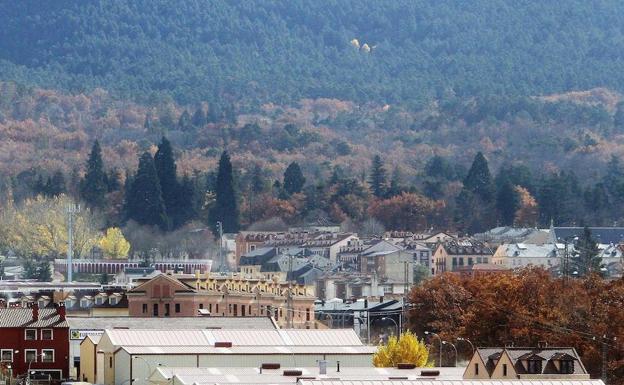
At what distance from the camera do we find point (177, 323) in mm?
116750

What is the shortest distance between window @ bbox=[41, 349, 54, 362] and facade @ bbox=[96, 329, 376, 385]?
8.20 meters

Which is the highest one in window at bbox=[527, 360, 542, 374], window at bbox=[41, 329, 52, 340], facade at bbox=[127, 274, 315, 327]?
facade at bbox=[127, 274, 315, 327]

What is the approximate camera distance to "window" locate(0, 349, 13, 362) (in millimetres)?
110250

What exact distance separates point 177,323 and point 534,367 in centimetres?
2726

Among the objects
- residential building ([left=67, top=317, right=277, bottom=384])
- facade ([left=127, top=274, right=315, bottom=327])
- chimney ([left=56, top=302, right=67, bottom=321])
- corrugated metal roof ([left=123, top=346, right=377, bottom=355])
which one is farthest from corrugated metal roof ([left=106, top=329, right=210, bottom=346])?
facade ([left=127, top=274, right=315, bottom=327])

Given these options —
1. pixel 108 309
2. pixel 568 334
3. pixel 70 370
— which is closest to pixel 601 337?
pixel 568 334

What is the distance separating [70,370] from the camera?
364ft

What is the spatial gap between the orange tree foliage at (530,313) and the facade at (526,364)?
23.9 feet

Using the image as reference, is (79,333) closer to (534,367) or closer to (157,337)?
(157,337)

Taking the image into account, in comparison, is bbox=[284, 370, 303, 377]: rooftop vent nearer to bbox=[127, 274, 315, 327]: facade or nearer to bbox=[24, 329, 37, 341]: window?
bbox=[24, 329, 37, 341]: window

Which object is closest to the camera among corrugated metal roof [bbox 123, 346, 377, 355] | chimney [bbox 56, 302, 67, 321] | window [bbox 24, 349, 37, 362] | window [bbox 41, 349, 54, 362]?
corrugated metal roof [bbox 123, 346, 377, 355]

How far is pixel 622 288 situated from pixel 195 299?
1430 inches

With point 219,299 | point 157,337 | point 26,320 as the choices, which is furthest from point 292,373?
point 219,299

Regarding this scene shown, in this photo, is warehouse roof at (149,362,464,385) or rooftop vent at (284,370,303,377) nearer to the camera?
warehouse roof at (149,362,464,385)
